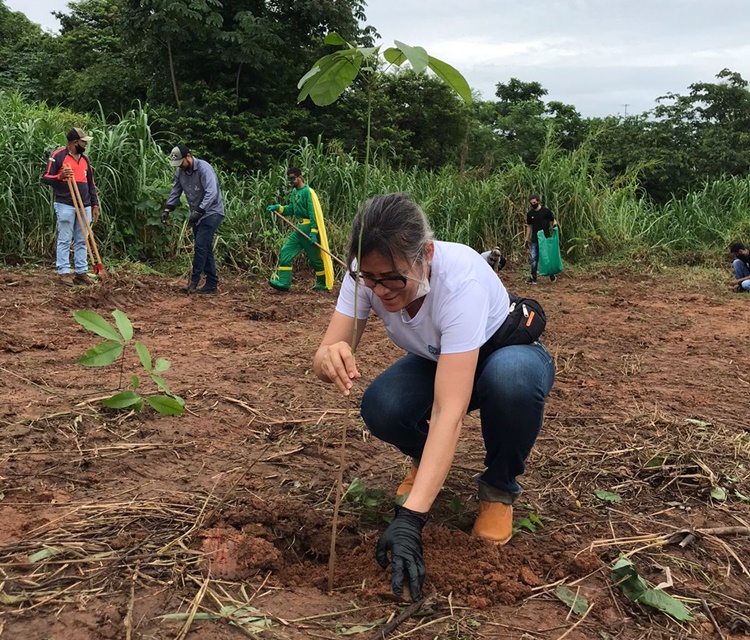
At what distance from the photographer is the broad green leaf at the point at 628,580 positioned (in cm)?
156

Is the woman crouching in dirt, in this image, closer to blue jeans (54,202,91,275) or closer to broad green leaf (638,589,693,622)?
broad green leaf (638,589,693,622)

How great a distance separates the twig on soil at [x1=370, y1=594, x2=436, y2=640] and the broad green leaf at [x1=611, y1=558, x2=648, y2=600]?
Result: 490 mm

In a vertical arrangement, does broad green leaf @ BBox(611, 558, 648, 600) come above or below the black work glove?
below

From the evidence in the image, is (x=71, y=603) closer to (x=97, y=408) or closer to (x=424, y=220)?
(x=424, y=220)

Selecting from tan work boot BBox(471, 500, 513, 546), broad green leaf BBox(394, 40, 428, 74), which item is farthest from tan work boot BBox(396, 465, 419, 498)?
broad green leaf BBox(394, 40, 428, 74)

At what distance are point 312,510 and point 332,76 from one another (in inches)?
48.7

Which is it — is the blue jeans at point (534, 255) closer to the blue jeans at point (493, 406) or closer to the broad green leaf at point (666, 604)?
the blue jeans at point (493, 406)

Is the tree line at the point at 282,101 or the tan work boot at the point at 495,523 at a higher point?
the tree line at the point at 282,101

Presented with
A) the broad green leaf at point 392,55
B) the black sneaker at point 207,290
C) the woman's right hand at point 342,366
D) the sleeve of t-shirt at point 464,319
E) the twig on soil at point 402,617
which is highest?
the broad green leaf at point 392,55

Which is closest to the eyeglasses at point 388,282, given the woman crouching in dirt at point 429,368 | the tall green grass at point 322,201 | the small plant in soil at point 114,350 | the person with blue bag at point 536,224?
the woman crouching in dirt at point 429,368

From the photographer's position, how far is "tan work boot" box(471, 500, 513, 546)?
1808mm

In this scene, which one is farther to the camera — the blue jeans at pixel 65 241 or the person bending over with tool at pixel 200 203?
the person bending over with tool at pixel 200 203

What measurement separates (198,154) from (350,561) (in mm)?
12599

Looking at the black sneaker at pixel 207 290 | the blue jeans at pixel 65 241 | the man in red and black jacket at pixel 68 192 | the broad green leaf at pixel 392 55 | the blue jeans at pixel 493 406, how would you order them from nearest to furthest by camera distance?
the broad green leaf at pixel 392 55 → the blue jeans at pixel 493 406 → the man in red and black jacket at pixel 68 192 → the blue jeans at pixel 65 241 → the black sneaker at pixel 207 290
